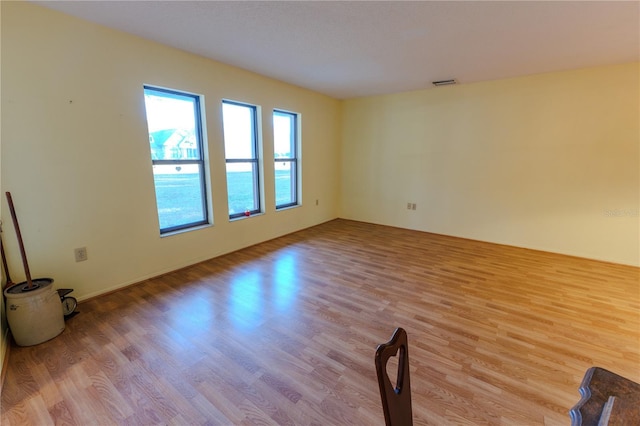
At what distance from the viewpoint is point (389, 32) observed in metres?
2.47

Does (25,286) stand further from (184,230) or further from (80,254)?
(184,230)

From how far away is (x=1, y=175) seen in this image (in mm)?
2012

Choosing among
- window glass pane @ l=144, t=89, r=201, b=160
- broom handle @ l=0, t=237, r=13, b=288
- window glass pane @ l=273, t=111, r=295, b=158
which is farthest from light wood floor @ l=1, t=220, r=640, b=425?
window glass pane @ l=273, t=111, r=295, b=158

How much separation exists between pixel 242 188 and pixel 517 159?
4009 millimetres

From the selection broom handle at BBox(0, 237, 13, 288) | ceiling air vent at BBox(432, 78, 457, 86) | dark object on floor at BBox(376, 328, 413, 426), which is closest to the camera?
dark object on floor at BBox(376, 328, 413, 426)

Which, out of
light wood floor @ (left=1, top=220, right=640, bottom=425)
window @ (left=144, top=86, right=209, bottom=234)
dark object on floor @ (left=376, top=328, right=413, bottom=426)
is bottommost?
light wood floor @ (left=1, top=220, right=640, bottom=425)

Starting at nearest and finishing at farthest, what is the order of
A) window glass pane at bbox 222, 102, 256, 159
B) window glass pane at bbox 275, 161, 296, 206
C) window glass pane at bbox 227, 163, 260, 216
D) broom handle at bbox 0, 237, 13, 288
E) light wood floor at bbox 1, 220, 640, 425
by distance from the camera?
1. light wood floor at bbox 1, 220, 640, 425
2. broom handle at bbox 0, 237, 13, 288
3. window glass pane at bbox 222, 102, 256, 159
4. window glass pane at bbox 227, 163, 260, 216
5. window glass pane at bbox 275, 161, 296, 206

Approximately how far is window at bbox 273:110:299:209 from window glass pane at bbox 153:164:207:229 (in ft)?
4.47

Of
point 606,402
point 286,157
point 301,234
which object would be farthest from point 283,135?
point 606,402

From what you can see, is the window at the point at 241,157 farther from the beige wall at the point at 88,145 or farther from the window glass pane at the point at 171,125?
the window glass pane at the point at 171,125

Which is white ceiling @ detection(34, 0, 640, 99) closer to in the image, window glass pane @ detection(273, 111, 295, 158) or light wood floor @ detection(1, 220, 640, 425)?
window glass pane @ detection(273, 111, 295, 158)

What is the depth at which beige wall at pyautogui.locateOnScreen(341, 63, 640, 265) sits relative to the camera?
11.3ft

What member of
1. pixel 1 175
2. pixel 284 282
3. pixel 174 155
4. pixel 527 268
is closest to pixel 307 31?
pixel 174 155

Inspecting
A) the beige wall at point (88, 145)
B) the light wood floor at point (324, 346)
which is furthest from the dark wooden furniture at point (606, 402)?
the beige wall at point (88, 145)
